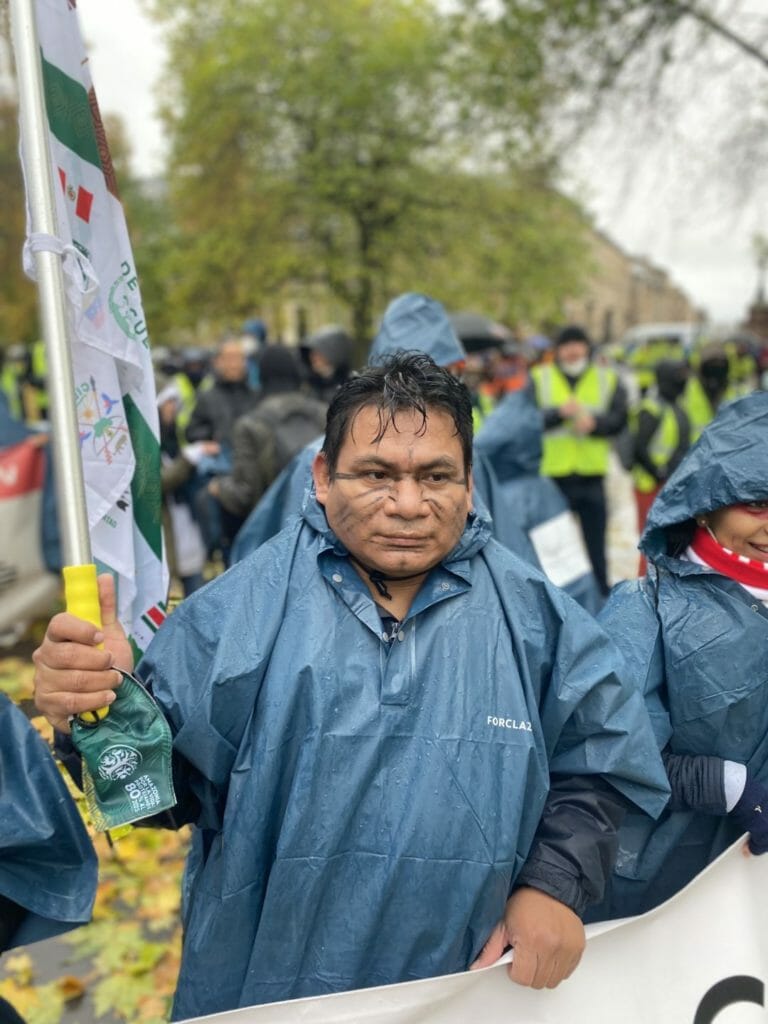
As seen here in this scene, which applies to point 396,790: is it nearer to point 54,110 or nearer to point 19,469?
point 54,110

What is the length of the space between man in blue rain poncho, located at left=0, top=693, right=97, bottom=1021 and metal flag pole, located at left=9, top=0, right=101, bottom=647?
1.75ft

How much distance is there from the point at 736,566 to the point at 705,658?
25cm

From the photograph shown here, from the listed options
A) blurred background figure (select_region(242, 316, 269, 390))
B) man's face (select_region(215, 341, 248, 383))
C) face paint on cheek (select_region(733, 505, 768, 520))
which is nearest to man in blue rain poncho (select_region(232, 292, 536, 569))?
face paint on cheek (select_region(733, 505, 768, 520))

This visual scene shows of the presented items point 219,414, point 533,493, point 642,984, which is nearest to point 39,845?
point 642,984

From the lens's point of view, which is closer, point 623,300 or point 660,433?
point 660,433

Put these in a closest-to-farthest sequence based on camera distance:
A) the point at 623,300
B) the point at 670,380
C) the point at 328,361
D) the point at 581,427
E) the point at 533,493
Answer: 1. the point at 533,493
2. the point at 328,361
3. the point at 581,427
4. the point at 670,380
5. the point at 623,300

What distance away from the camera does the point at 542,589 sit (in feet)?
5.65

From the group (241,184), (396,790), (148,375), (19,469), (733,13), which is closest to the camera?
(396,790)

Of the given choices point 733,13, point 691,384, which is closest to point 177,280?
point 733,13

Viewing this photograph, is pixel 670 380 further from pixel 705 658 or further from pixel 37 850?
pixel 37 850

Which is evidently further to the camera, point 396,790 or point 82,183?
point 82,183

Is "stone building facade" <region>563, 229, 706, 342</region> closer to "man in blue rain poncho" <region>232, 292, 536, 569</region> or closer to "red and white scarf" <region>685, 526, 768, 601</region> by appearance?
"man in blue rain poncho" <region>232, 292, 536, 569</region>

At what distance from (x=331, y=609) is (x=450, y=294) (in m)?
19.4

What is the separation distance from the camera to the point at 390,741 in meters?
1.58
